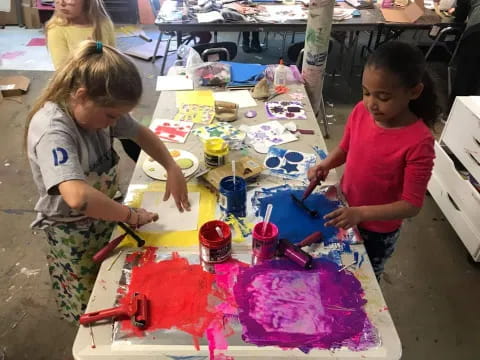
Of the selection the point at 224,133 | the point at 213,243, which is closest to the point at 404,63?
the point at 213,243

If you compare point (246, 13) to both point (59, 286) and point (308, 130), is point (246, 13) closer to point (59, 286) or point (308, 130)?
point (308, 130)

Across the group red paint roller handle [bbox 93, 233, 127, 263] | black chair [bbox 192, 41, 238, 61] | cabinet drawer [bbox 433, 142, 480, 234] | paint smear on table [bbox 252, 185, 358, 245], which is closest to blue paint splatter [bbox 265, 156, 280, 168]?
paint smear on table [bbox 252, 185, 358, 245]

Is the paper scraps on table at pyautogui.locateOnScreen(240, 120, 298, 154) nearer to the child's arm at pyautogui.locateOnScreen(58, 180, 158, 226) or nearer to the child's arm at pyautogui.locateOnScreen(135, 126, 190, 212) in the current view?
the child's arm at pyautogui.locateOnScreen(135, 126, 190, 212)

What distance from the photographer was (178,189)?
1.52 meters

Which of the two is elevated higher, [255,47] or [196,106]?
[196,106]

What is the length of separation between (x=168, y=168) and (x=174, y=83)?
39.1 inches

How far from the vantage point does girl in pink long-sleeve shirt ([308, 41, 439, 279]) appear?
132cm

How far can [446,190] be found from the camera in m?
2.70

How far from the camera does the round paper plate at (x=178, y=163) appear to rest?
5.59ft

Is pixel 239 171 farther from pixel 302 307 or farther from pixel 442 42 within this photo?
pixel 442 42

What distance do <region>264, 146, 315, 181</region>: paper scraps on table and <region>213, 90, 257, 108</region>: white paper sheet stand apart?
1.55 ft

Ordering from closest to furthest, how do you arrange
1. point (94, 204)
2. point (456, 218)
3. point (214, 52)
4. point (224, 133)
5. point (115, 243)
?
point (94, 204) → point (115, 243) → point (224, 133) → point (456, 218) → point (214, 52)

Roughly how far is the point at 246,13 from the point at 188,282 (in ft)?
10.7

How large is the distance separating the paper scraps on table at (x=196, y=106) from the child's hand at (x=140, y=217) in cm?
78
